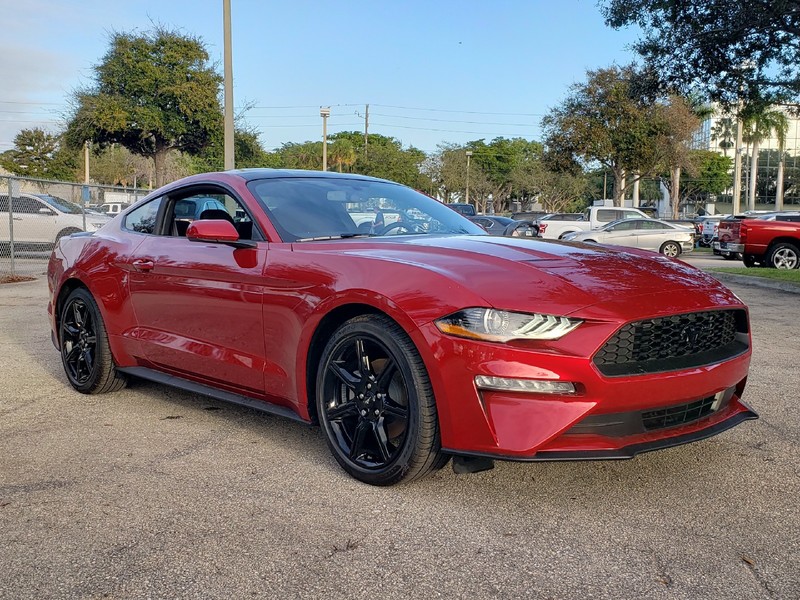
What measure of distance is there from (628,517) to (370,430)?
116 cm

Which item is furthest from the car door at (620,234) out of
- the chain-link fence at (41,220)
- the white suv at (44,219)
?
the white suv at (44,219)

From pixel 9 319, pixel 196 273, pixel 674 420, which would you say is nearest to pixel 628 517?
pixel 674 420

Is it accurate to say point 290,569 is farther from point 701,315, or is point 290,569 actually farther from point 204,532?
point 701,315

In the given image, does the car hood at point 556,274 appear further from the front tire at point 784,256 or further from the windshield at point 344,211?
the front tire at point 784,256

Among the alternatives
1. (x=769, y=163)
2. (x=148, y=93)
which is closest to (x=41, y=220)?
(x=148, y=93)

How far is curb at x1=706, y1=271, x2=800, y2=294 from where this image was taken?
13.1 metres

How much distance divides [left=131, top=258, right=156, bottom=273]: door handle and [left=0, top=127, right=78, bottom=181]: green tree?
251 ft

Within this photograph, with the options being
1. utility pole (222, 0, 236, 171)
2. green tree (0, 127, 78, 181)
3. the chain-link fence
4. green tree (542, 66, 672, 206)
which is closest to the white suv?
the chain-link fence

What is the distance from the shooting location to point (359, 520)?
10.4 ft

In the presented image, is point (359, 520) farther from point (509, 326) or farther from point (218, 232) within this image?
point (218, 232)

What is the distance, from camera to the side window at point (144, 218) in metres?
5.17

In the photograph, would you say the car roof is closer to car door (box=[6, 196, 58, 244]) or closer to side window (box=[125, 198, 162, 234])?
side window (box=[125, 198, 162, 234])

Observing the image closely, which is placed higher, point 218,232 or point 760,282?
point 218,232

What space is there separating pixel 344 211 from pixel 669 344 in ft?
6.49
